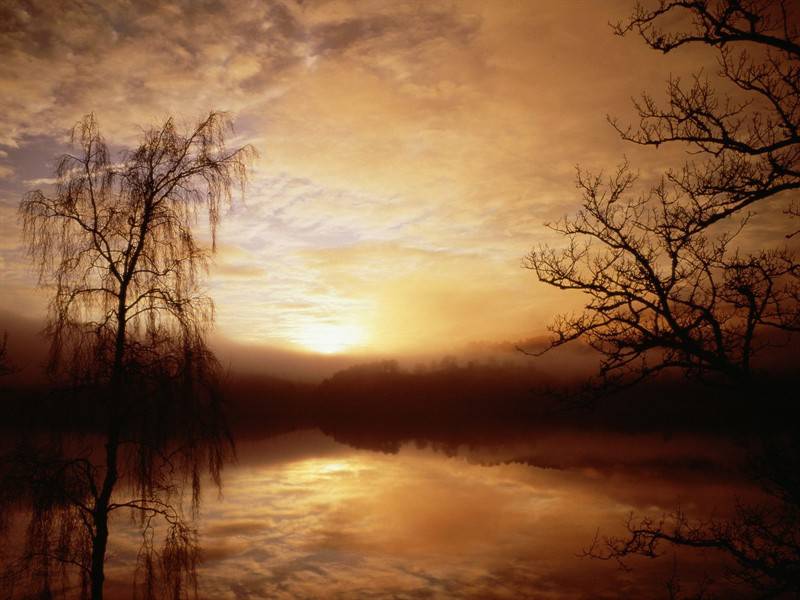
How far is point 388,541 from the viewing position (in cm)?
2025

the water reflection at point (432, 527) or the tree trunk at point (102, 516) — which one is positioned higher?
the tree trunk at point (102, 516)

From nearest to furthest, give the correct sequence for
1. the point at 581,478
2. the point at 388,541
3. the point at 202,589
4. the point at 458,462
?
the point at 202,589, the point at 388,541, the point at 581,478, the point at 458,462

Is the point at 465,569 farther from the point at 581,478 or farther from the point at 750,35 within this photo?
the point at 581,478

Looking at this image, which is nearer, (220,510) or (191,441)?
(191,441)

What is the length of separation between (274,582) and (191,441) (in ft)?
36.8

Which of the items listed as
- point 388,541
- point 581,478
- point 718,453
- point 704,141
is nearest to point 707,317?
point 704,141

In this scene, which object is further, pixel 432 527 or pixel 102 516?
pixel 432 527

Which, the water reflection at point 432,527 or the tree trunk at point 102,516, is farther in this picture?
the water reflection at point 432,527

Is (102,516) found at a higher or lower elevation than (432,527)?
higher

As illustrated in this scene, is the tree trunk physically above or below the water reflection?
above

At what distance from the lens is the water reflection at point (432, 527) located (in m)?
15.4

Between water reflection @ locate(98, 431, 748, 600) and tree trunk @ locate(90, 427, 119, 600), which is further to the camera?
water reflection @ locate(98, 431, 748, 600)

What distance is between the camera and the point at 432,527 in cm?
2222

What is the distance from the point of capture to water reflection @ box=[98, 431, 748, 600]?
1540 cm
